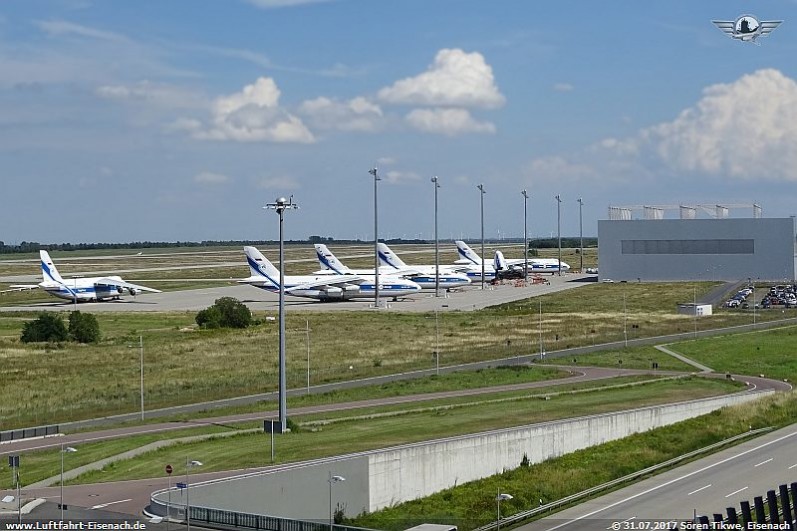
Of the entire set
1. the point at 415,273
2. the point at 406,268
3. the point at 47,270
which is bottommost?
the point at 415,273

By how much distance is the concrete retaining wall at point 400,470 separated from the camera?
122ft

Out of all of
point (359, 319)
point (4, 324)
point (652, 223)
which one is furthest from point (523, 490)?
point (652, 223)

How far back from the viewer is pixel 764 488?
42.5 meters

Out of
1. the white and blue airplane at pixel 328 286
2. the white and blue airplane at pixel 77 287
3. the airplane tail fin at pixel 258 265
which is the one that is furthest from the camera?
the white and blue airplane at pixel 328 286

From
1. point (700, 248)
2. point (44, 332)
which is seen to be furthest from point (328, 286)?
point (700, 248)

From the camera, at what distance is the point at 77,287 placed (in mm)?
145375

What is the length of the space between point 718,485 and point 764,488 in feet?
6.08

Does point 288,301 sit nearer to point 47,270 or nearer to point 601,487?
point 47,270

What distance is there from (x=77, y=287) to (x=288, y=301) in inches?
1145

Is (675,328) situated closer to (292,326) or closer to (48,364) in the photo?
(292,326)

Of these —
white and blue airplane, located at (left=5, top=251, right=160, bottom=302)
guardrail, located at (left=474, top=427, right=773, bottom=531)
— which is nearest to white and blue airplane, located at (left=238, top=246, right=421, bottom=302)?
white and blue airplane, located at (left=5, top=251, right=160, bottom=302)

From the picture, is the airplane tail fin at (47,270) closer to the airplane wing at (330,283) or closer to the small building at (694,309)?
the airplane wing at (330,283)

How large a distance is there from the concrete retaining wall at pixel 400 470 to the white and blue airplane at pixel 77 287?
327 feet

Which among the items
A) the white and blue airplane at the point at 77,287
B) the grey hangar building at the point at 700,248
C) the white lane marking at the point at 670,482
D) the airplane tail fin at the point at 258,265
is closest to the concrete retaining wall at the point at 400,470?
the white lane marking at the point at 670,482
